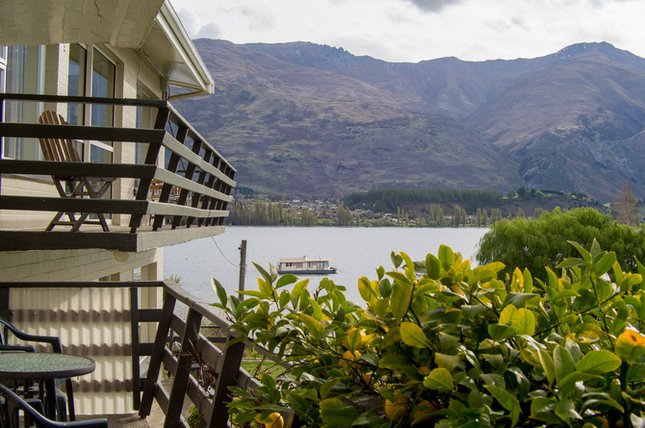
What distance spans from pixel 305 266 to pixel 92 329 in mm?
42615

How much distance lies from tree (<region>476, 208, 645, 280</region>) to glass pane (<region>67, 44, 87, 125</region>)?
26201 millimetres

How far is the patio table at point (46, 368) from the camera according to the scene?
6.19 ft

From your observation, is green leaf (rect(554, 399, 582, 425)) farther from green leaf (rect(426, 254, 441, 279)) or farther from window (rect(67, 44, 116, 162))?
window (rect(67, 44, 116, 162))

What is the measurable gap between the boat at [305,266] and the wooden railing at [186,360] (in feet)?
128

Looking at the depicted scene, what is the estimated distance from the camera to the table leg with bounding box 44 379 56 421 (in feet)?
7.11

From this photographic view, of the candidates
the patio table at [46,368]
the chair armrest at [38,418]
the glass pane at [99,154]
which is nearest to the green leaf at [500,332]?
the chair armrest at [38,418]

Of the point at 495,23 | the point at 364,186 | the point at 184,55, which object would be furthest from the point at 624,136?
the point at 184,55

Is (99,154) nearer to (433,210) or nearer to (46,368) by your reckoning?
(46,368)

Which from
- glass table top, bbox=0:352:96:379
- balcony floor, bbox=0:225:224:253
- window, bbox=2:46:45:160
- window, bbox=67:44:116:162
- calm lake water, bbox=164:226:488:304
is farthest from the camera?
calm lake water, bbox=164:226:488:304

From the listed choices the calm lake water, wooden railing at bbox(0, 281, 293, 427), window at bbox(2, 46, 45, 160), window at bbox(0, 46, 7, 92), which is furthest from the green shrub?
the calm lake water

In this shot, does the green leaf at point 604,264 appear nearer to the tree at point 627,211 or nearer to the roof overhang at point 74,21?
the roof overhang at point 74,21

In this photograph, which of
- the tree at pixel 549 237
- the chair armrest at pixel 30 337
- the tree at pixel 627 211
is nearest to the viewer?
the chair armrest at pixel 30 337

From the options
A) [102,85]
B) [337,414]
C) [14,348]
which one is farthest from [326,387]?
[102,85]

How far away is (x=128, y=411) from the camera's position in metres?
3.89
